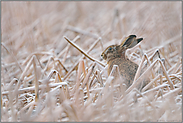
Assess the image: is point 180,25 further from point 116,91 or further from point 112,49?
point 116,91

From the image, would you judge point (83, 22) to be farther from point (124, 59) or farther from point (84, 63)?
point (124, 59)

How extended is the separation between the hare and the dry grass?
0.15m

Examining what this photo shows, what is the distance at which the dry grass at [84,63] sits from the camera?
1.85m

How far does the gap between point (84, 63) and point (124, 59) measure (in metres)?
0.53

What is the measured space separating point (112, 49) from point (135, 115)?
1252 millimetres

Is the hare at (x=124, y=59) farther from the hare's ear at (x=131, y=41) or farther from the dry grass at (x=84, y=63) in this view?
the dry grass at (x=84, y=63)

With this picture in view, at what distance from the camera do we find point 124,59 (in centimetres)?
273

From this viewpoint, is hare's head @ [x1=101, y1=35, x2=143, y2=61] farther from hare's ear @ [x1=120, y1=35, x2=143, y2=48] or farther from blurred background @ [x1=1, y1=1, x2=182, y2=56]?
blurred background @ [x1=1, y1=1, x2=182, y2=56]

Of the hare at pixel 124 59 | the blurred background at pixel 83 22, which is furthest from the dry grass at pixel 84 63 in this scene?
the hare at pixel 124 59

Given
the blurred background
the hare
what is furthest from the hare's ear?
the blurred background

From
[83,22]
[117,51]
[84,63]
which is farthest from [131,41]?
[83,22]

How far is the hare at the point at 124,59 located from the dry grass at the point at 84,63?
0.15 m

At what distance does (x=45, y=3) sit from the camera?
252 inches

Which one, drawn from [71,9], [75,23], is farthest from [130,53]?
[71,9]
